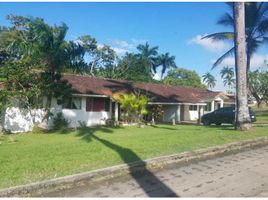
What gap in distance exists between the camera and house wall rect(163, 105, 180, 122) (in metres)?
35.0

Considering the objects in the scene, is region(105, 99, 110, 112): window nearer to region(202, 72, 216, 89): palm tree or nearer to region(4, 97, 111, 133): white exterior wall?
region(4, 97, 111, 133): white exterior wall

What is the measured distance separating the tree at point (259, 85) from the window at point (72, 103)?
47.3 metres

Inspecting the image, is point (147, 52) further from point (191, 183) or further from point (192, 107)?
point (191, 183)

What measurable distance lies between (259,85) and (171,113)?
123ft

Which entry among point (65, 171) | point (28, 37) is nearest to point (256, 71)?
point (28, 37)

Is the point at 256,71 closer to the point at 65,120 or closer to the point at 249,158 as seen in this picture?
the point at 65,120

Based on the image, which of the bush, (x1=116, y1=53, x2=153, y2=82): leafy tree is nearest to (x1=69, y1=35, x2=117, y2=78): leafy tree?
(x1=116, y1=53, x2=153, y2=82): leafy tree

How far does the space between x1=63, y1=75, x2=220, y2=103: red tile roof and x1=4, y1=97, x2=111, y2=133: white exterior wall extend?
157 cm

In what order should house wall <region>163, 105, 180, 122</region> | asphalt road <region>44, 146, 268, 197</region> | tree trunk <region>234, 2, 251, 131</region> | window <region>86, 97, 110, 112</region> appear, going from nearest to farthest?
asphalt road <region>44, 146, 268, 197</region> < tree trunk <region>234, 2, 251, 131</region> < window <region>86, 97, 110, 112</region> < house wall <region>163, 105, 180, 122</region>

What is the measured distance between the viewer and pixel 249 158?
11719 millimetres

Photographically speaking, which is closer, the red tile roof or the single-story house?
the single-story house

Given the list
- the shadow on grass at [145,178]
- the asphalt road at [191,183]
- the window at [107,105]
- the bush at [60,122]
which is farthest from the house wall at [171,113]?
the asphalt road at [191,183]

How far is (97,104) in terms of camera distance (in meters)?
27.8

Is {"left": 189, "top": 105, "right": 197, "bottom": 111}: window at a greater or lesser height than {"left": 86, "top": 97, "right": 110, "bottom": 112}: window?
greater
